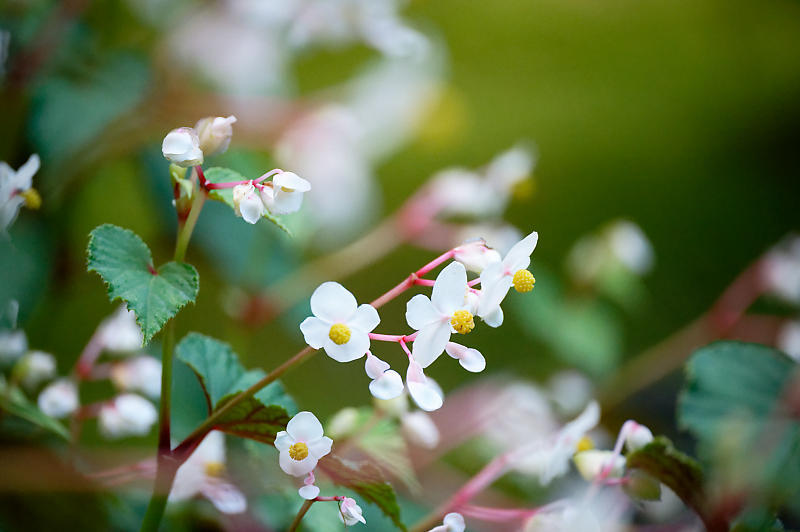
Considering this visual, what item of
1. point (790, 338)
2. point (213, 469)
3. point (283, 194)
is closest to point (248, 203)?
point (283, 194)

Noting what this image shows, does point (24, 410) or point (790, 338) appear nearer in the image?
point (24, 410)

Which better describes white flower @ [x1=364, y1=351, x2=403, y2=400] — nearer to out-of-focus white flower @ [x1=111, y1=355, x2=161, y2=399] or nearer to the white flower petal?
the white flower petal

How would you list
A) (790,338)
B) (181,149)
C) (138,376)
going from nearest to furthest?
(181,149) < (138,376) < (790,338)

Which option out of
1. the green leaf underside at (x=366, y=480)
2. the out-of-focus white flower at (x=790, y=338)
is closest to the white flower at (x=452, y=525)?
the green leaf underside at (x=366, y=480)

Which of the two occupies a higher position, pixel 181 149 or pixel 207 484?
pixel 181 149

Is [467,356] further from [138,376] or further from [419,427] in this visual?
[138,376]

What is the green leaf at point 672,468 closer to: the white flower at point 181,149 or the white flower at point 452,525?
the white flower at point 452,525

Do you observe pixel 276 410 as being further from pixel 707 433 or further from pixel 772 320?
pixel 772 320
